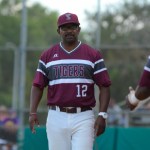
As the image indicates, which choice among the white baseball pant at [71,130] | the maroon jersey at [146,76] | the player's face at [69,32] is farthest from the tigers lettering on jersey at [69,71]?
the maroon jersey at [146,76]

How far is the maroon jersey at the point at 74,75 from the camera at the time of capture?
301 inches

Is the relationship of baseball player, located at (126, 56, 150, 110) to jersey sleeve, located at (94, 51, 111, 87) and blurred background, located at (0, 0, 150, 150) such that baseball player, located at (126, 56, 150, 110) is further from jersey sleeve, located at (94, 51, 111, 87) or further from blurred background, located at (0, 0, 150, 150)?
blurred background, located at (0, 0, 150, 150)

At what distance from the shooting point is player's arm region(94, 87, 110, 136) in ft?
24.9

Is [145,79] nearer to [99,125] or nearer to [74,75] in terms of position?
[99,125]

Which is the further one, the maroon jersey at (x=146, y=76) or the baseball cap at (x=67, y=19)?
the baseball cap at (x=67, y=19)

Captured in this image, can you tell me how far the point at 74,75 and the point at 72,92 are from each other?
0.63ft

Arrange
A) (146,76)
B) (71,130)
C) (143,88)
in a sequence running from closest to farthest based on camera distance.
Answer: (146,76), (143,88), (71,130)

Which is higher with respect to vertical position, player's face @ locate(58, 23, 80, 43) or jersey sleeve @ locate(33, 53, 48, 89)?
player's face @ locate(58, 23, 80, 43)

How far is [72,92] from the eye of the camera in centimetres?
764

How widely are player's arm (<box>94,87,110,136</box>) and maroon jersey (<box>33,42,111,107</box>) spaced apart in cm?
8

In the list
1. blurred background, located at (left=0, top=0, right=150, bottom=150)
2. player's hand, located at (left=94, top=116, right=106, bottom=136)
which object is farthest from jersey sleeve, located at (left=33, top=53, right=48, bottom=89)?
blurred background, located at (left=0, top=0, right=150, bottom=150)

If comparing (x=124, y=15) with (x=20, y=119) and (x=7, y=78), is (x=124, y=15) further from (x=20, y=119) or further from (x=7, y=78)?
(x=20, y=119)

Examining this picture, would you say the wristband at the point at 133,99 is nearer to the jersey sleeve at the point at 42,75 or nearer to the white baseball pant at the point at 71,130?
the white baseball pant at the point at 71,130

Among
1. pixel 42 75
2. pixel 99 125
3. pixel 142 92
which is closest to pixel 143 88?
pixel 142 92
